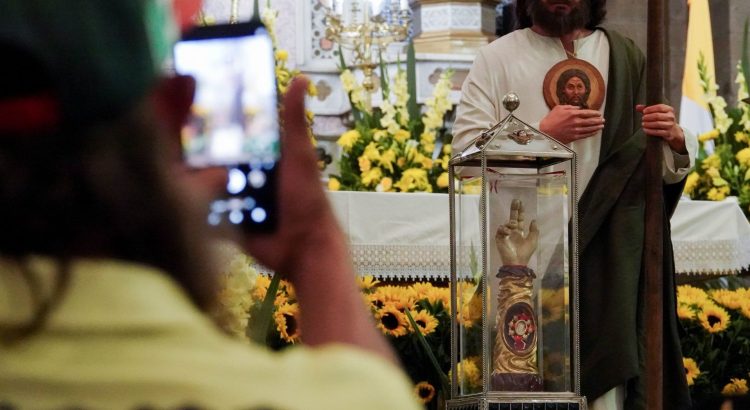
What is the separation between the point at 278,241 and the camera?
3.60ft

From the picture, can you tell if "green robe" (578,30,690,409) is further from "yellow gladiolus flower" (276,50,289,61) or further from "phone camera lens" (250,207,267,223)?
"phone camera lens" (250,207,267,223)

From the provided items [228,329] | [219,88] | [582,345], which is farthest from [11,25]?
[582,345]

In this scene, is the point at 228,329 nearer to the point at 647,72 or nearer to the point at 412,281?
the point at 647,72

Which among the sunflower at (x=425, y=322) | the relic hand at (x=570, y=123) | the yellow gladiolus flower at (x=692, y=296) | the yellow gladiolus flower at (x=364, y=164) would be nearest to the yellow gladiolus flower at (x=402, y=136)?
the yellow gladiolus flower at (x=364, y=164)

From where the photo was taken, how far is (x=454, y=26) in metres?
11.1

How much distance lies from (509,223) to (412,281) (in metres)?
1.37

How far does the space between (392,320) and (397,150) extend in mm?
1726

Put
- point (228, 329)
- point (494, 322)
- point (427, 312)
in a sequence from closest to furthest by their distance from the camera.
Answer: point (228, 329), point (494, 322), point (427, 312)

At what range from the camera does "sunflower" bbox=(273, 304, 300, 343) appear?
15.3 ft

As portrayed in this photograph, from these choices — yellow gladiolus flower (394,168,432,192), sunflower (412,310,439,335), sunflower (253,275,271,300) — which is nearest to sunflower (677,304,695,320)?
sunflower (412,310,439,335)

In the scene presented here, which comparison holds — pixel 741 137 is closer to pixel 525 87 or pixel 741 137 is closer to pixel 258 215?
pixel 525 87

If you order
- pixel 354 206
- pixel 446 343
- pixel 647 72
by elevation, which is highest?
pixel 647 72

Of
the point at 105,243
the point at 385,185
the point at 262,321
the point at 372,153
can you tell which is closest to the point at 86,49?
the point at 105,243

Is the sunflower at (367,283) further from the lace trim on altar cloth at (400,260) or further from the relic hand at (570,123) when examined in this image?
the relic hand at (570,123)
